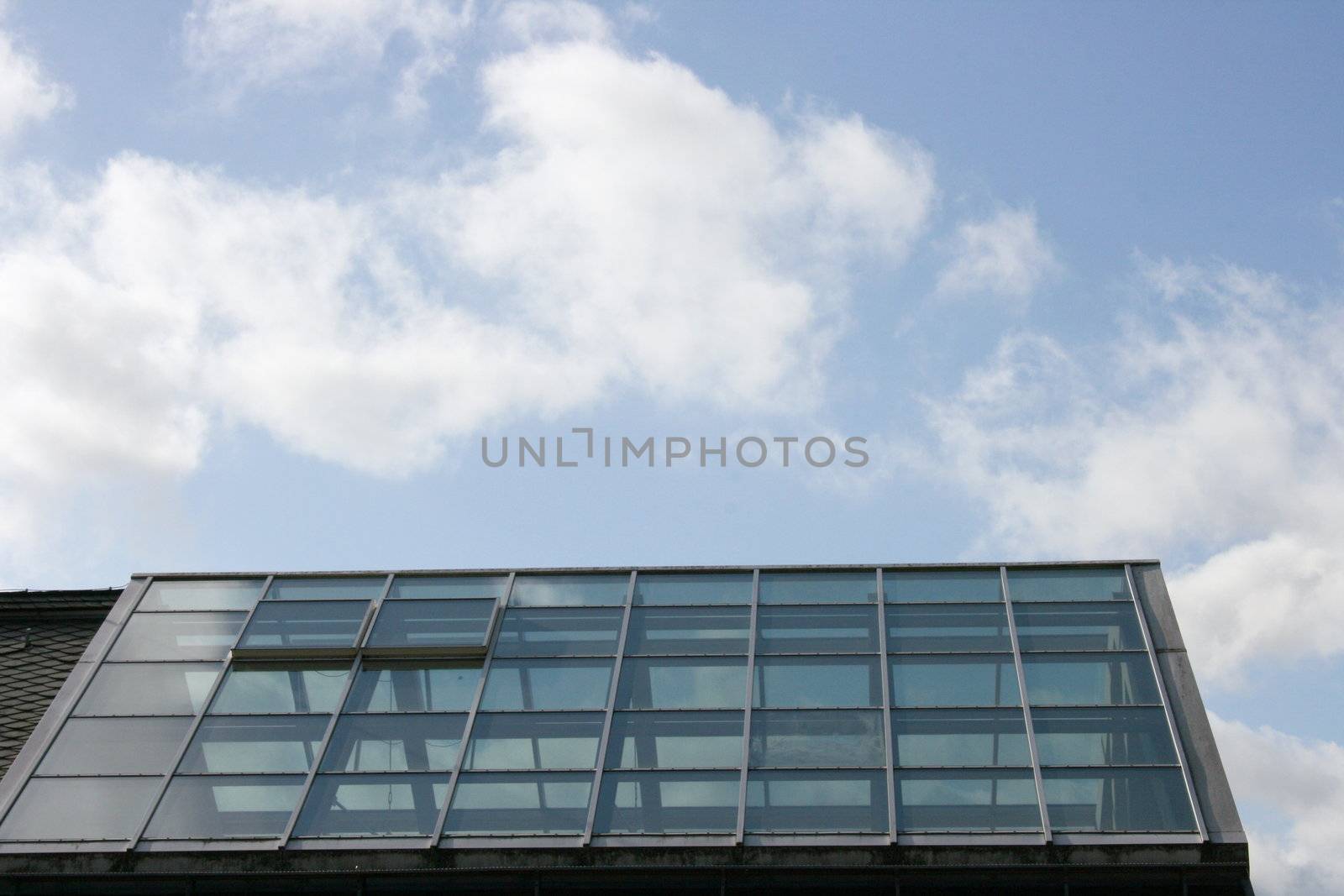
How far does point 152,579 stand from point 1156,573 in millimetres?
14510

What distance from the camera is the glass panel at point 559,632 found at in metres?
19.8

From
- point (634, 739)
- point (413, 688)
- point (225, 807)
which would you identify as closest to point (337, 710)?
point (413, 688)

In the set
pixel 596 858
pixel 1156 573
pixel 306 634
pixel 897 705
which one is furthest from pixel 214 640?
pixel 1156 573

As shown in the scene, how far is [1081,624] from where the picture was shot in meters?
19.6

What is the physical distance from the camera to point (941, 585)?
20.7 m

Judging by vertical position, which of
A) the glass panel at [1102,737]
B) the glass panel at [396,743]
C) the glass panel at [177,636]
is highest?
the glass panel at [177,636]

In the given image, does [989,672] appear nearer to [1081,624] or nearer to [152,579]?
[1081,624]

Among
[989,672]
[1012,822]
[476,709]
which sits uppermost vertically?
[989,672]

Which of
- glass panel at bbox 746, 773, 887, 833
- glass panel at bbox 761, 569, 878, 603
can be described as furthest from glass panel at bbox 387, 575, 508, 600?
glass panel at bbox 746, 773, 887, 833

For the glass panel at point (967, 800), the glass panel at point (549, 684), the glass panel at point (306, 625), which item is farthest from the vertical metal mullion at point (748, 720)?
the glass panel at point (306, 625)

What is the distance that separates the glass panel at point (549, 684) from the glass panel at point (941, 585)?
13.9 feet

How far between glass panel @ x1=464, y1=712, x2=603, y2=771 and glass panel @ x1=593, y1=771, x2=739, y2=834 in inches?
25.0

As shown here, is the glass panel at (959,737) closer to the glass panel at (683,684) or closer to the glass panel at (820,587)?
the glass panel at (683,684)

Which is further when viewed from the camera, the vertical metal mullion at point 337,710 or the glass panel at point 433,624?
the glass panel at point 433,624
